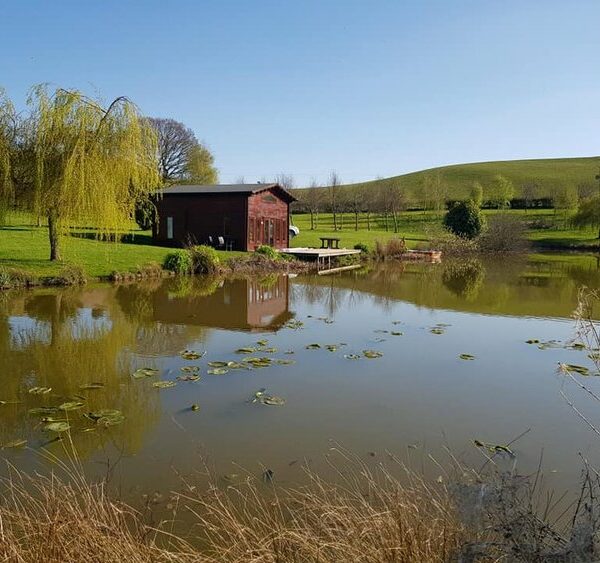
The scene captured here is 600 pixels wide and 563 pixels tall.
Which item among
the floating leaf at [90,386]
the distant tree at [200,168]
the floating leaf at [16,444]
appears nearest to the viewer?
the floating leaf at [16,444]

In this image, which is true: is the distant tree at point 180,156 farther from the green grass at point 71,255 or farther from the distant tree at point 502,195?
the distant tree at point 502,195

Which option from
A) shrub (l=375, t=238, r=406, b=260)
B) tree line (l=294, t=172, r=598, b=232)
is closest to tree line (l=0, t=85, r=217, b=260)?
shrub (l=375, t=238, r=406, b=260)

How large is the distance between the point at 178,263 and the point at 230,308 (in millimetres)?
8140

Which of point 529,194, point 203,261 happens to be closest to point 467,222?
point 203,261

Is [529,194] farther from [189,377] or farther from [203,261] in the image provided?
[189,377]

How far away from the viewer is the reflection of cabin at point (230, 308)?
13.4 metres

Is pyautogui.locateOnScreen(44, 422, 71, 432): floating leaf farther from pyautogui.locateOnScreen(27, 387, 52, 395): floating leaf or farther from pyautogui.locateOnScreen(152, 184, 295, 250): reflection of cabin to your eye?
pyautogui.locateOnScreen(152, 184, 295, 250): reflection of cabin

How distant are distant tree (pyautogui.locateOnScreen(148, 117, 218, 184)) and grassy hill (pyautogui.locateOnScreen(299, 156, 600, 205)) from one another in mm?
31047

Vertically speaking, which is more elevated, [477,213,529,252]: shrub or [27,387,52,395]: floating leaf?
[477,213,529,252]: shrub

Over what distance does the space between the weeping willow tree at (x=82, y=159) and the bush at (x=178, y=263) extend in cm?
379

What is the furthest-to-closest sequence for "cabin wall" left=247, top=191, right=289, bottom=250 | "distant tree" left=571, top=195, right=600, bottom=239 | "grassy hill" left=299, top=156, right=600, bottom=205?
"grassy hill" left=299, top=156, right=600, bottom=205 < "distant tree" left=571, top=195, right=600, bottom=239 < "cabin wall" left=247, top=191, right=289, bottom=250

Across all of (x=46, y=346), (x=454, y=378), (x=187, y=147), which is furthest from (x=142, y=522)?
(x=187, y=147)

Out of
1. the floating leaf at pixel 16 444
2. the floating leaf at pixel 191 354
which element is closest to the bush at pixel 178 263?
the floating leaf at pixel 191 354

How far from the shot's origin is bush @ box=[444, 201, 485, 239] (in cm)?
4481
